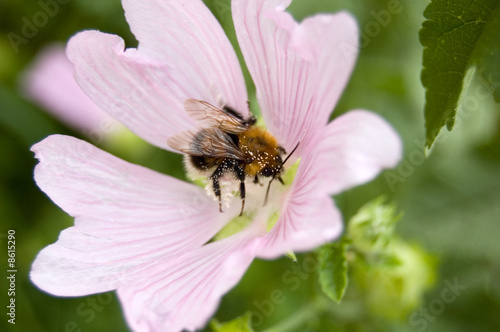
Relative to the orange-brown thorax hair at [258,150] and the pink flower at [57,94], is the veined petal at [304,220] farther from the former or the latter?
the pink flower at [57,94]

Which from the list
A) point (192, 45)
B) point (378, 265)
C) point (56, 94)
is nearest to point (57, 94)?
point (56, 94)

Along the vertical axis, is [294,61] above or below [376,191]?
above

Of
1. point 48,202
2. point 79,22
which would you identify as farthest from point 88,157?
point 79,22

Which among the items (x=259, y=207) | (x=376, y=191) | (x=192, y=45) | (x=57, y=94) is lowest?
(x=376, y=191)

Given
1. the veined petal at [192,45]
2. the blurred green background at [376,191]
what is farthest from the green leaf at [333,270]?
the blurred green background at [376,191]

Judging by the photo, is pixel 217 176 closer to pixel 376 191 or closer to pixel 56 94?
pixel 376 191

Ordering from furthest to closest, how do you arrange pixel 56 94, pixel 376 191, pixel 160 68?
pixel 56 94 → pixel 376 191 → pixel 160 68
